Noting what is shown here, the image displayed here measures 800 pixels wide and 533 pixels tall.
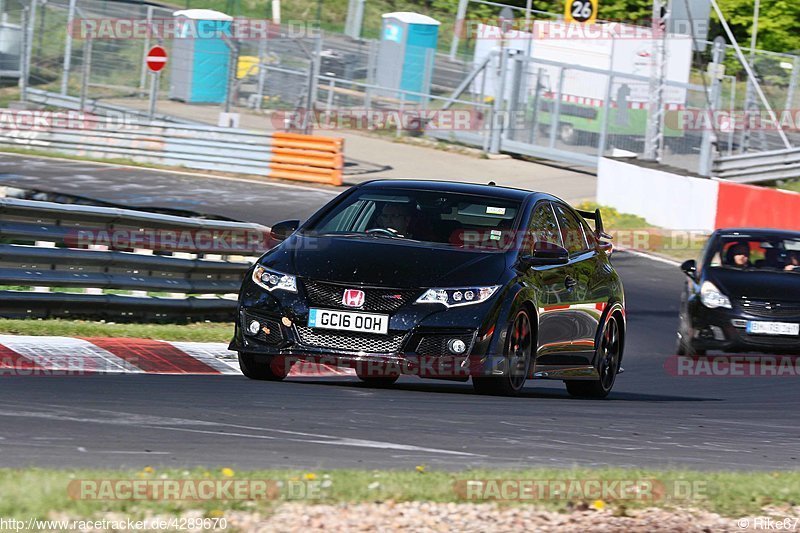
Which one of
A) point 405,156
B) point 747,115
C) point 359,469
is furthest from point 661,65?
point 359,469

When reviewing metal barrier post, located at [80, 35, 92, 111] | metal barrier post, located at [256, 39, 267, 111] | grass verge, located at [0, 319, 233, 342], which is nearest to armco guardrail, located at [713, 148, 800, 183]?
metal barrier post, located at [256, 39, 267, 111]

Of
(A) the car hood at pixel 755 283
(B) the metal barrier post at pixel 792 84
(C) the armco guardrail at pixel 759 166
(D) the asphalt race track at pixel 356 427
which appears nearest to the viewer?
(D) the asphalt race track at pixel 356 427

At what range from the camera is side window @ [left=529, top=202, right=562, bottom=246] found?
10.0 meters

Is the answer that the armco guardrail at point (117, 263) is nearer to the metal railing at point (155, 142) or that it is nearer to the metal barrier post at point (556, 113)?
the metal railing at point (155, 142)

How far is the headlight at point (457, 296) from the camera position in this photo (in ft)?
29.1

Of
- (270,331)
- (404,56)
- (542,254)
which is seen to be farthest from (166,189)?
(270,331)

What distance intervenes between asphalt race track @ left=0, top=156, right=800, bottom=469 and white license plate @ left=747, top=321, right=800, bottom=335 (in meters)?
3.39

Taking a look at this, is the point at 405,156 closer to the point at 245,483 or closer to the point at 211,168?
the point at 211,168

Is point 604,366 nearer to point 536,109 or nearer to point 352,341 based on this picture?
point 352,341

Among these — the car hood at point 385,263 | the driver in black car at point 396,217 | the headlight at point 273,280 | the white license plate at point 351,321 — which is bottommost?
the white license plate at point 351,321

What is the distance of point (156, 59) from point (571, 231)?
77.6 feet

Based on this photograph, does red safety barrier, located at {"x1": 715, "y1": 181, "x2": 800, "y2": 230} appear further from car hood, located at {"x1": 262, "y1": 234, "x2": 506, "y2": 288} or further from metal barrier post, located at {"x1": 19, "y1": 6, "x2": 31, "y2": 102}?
metal barrier post, located at {"x1": 19, "y1": 6, "x2": 31, "y2": 102}

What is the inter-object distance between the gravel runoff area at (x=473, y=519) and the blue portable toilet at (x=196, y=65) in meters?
31.2

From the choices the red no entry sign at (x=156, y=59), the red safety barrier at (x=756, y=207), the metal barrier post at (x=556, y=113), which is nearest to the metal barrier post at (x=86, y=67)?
the red no entry sign at (x=156, y=59)
